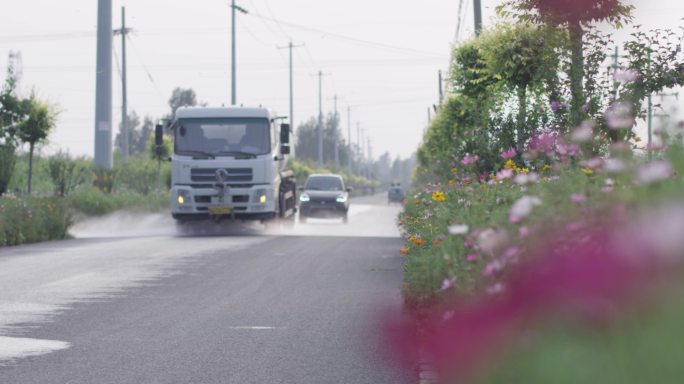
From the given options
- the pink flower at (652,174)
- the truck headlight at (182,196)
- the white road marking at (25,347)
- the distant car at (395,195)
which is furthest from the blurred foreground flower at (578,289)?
the distant car at (395,195)

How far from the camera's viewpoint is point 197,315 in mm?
10281

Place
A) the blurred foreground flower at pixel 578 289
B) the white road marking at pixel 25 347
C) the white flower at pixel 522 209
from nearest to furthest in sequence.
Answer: the blurred foreground flower at pixel 578 289, the white flower at pixel 522 209, the white road marking at pixel 25 347

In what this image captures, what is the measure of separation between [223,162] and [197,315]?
50.8 ft

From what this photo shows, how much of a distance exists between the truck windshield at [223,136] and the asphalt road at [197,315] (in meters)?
6.70

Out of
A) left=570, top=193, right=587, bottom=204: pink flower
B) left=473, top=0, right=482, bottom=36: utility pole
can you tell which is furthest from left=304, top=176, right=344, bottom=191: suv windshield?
left=570, top=193, right=587, bottom=204: pink flower

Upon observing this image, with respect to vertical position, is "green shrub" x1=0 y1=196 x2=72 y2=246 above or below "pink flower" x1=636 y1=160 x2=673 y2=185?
below

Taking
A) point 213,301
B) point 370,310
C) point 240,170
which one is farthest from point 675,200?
point 240,170

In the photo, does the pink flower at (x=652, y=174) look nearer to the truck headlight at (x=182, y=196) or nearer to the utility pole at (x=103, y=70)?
the truck headlight at (x=182, y=196)

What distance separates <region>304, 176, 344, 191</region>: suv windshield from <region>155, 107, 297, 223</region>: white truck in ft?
35.4

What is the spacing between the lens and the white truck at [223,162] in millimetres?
25641

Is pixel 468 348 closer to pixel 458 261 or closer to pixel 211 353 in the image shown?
pixel 458 261

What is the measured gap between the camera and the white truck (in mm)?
25641

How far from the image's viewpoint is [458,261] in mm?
5965

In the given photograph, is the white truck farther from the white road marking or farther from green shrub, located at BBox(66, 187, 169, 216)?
the white road marking
